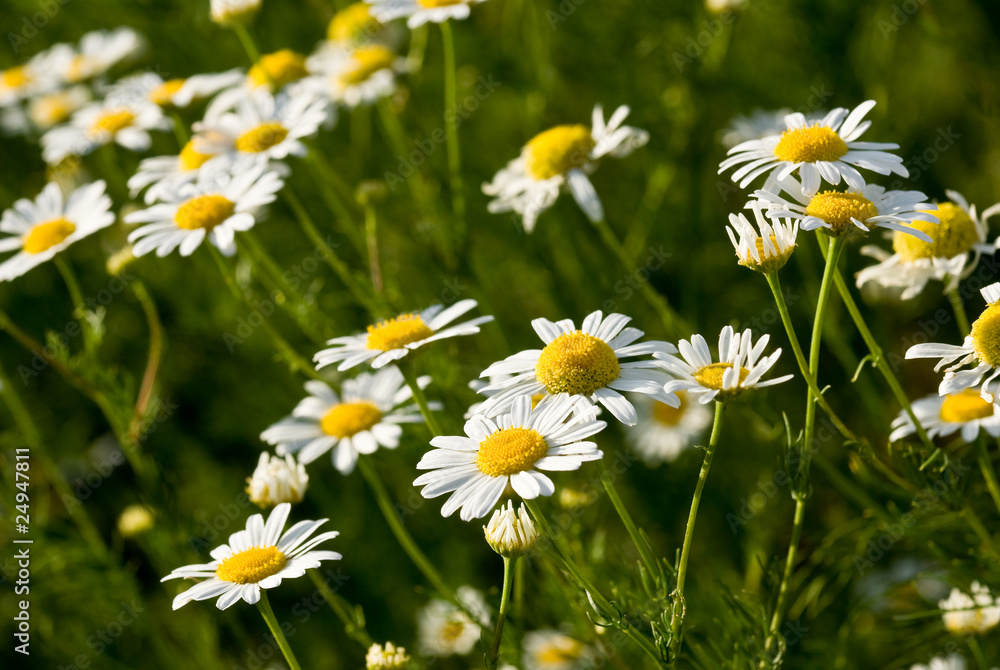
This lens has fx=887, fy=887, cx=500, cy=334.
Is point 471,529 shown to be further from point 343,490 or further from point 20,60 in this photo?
point 20,60

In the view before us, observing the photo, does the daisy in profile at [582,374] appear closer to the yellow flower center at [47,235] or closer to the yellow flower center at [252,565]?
the yellow flower center at [252,565]

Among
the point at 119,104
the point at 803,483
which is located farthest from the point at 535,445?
the point at 119,104

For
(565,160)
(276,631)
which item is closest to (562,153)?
(565,160)

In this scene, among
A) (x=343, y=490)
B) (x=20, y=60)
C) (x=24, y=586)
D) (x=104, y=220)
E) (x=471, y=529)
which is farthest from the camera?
(x=20, y=60)

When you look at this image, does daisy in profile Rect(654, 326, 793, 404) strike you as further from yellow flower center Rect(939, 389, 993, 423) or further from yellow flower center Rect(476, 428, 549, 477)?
yellow flower center Rect(939, 389, 993, 423)

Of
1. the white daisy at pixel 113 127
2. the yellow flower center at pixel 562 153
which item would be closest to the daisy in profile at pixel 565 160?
the yellow flower center at pixel 562 153

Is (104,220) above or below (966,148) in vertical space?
above
